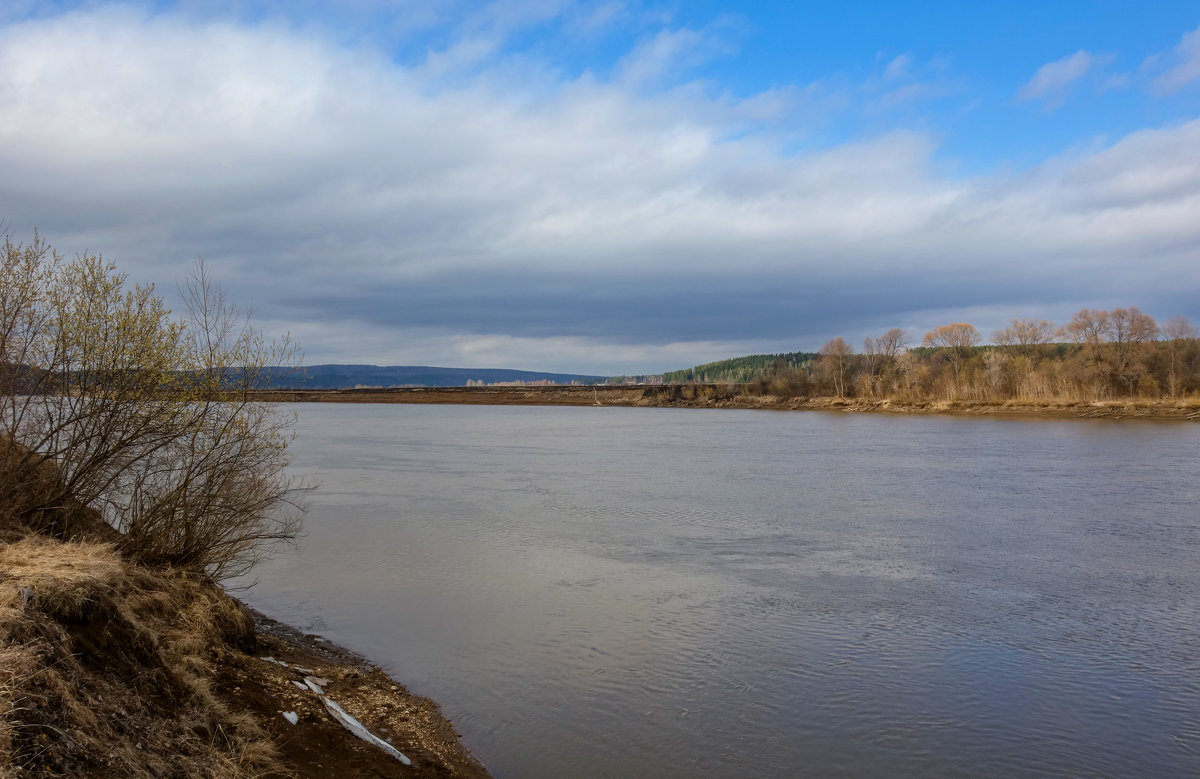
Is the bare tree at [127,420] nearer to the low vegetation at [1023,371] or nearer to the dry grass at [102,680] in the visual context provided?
the dry grass at [102,680]

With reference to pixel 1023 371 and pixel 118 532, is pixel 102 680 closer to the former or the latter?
pixel 118 532

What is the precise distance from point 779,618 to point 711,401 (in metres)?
108

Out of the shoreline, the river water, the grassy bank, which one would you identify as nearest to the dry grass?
the grassy bank

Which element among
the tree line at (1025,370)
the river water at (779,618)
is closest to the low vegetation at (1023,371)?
the tree line at (1025,370)

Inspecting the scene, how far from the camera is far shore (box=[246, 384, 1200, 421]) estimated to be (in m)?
67.6

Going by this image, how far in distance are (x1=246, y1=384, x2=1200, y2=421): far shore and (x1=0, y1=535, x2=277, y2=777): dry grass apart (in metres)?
38.5

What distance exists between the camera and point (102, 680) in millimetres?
5676

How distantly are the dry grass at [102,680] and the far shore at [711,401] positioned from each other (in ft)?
126

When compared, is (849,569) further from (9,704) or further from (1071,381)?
(1071,381)

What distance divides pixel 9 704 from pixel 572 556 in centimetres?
1227

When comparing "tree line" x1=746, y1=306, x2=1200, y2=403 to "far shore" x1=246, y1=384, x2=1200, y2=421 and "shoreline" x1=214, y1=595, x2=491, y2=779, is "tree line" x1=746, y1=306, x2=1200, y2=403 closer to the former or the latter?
"far shore" x1=246, y1=384, x2=1200, y2=421

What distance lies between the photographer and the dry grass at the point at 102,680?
463 cm

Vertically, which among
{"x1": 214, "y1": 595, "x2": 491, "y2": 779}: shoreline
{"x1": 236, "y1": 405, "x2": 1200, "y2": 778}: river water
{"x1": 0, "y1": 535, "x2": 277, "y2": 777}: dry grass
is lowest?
{"x1": 236, "y1": 405, "x2": 1200, "y2": 778}: river water

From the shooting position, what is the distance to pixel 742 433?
57.6m
